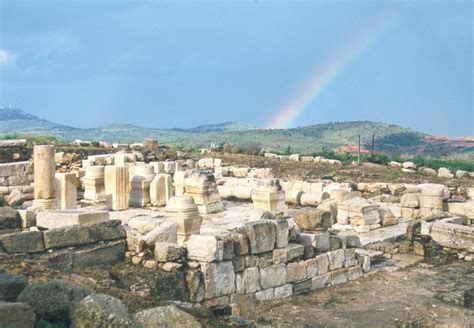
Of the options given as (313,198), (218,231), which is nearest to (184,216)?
(218,231)

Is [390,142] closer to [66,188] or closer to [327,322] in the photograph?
[66,188]

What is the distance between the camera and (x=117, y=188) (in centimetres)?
1480

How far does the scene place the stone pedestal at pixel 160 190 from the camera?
50.9 feet

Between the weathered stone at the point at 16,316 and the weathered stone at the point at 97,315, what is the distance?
0.33 meters

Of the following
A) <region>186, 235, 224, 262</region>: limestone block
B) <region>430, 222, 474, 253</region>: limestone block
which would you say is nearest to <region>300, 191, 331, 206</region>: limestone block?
<region>430, 222, 474, 253</region>: limestone block

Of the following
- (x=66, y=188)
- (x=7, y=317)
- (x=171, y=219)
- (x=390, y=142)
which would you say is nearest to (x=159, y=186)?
(x=66, y=188)

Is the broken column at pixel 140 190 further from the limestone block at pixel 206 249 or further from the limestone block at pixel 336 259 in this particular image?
the limestone block at pixel 206 249

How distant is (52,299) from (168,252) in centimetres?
334

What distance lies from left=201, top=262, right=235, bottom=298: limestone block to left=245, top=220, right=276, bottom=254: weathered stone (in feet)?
1.76

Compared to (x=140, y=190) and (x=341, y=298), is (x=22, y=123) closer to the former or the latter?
(x=140, y=190)

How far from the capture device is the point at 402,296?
28.8ft

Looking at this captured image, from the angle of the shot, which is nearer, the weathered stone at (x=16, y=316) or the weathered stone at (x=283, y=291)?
the weathered stone at (x=16, y=316)

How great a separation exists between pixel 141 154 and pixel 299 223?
619 inches

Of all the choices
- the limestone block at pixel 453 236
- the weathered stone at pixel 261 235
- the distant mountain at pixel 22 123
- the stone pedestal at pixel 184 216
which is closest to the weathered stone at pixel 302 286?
the weathered stone at pixel 261 235
